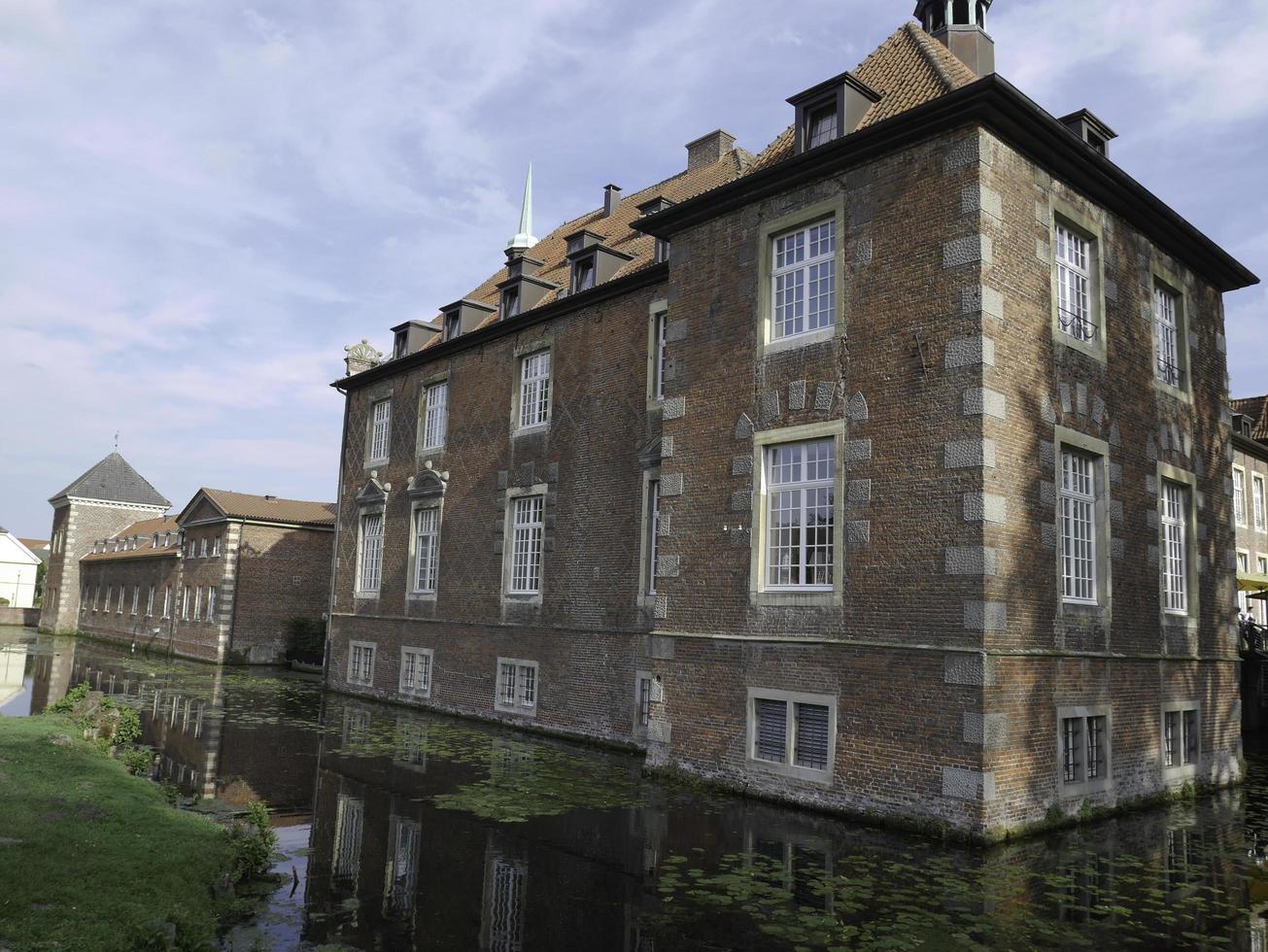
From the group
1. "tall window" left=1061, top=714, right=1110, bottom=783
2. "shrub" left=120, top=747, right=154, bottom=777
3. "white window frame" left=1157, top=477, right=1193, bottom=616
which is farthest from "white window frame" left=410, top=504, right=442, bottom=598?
"white window frame" left=1157, top=477, right=1193, bottom=616

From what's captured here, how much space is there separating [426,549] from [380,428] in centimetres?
476

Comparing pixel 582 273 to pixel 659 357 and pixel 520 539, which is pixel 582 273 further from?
pixel 520 539

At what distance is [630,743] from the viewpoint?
17078 mm

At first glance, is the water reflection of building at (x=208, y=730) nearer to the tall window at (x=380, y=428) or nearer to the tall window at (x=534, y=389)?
the tall window at (x=380, y=428)

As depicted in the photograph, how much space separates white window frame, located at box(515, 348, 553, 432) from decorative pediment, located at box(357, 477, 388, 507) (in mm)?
6335

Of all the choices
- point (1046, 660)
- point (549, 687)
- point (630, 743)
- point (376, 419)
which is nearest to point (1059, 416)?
point (1046, 660)

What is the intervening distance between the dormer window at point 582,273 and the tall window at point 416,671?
31.6 ft

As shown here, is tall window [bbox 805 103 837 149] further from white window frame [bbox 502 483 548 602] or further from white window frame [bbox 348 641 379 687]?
white window frame [bbox 348 641 379 687]

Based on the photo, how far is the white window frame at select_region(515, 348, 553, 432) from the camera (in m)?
21.0

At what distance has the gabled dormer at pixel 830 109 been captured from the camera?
1322cm

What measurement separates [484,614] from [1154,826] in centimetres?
1388

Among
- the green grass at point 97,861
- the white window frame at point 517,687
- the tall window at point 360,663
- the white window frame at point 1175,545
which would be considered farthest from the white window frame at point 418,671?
the white window frame at point 1175,545

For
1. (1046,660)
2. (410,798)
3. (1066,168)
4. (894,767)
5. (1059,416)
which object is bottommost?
(410,798)

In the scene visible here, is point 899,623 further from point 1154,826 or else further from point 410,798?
point 410,798
